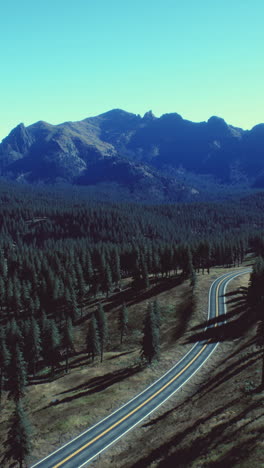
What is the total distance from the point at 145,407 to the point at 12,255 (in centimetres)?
14487

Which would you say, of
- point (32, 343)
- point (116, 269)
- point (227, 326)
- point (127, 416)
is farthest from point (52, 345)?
point (116, 269)

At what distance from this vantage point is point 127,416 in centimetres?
5200

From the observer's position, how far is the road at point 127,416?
4341cm

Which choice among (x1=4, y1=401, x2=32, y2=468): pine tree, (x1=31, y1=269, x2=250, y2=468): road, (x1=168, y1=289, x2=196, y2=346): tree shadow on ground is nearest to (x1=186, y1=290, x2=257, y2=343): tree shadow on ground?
(x1=31, y1=269, x2=250, y2=468): road

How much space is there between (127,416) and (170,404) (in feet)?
23.7

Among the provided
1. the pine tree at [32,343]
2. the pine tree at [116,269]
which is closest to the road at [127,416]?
the pine tree at [32,343]

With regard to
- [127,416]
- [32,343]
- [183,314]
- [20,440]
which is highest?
[20,440]

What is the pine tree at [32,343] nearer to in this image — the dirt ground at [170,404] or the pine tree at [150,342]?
the dirt ground at [170,404]

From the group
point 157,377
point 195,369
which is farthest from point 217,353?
point 157,377

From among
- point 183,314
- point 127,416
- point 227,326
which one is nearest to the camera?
point 127,416

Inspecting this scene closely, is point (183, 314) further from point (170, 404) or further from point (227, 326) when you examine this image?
point (170, 404)

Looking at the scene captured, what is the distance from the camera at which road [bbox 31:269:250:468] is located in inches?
1709

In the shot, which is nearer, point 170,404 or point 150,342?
point 170,404

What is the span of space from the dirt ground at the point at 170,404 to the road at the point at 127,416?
1351mm
